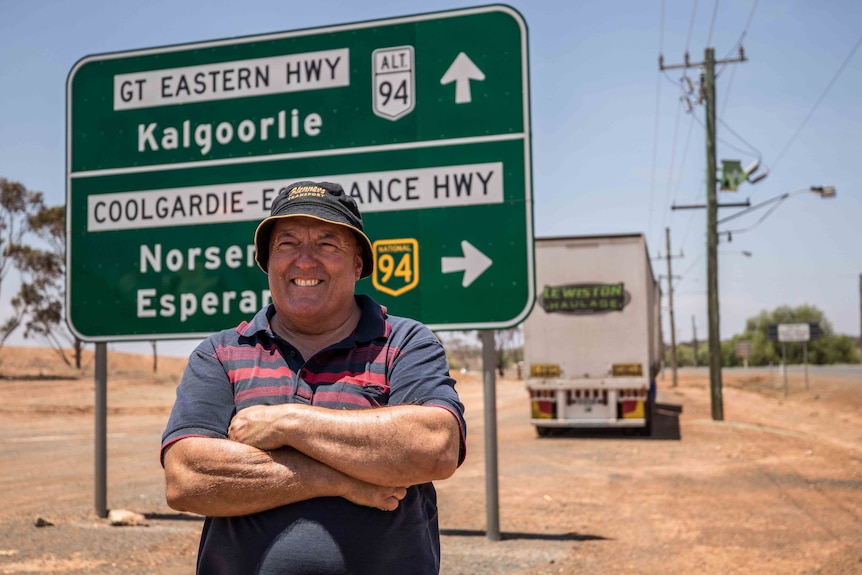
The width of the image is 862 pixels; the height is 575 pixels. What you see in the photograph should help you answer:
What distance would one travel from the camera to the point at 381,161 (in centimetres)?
695

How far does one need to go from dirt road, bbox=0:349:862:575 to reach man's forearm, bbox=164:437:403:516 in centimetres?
382

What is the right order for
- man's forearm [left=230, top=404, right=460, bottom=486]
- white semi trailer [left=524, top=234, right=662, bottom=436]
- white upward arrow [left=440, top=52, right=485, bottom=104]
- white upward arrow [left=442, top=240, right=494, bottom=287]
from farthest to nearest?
white semi trailer [left=524, top=234, right=662, bottom=436] → white upward arrow [left=440, top=52, right=485, bottom=104] → white upward arrow [left=442, top=240, right=494, bottom=287] → man's forearm [left=230, top=404, right=460, bottom=486]

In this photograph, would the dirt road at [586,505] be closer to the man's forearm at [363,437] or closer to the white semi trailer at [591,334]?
the white semi trailer at [591,334]

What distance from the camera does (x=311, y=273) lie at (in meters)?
2.82

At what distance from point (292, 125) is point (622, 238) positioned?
10.1 metres

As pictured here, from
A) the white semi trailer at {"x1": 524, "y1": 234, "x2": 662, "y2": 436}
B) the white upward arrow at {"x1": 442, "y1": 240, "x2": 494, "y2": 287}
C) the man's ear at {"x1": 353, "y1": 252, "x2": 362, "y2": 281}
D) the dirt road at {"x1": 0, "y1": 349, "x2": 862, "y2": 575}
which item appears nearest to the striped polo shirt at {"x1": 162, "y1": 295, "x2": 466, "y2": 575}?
the man's ear at {"x1": 353, "y1": 252, "x2": 362, "y2": 281}

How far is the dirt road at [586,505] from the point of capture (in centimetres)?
627

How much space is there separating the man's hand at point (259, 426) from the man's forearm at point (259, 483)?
3cm

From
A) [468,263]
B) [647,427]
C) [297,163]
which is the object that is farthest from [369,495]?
[647,427]

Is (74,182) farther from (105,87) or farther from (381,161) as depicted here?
(381,161)

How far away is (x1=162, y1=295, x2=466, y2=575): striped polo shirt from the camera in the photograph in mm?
2424

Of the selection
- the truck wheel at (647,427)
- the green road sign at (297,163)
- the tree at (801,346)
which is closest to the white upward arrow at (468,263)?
the green road sign at (297,163)

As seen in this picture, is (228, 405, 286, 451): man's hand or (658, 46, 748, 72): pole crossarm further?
(658, 46, 748, 72): pole crossarm

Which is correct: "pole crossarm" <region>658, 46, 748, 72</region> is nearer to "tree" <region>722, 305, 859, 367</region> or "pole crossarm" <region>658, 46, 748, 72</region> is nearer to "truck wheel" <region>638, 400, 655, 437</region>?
"truck wheel" <region>638, 400, 655, 437</region>
